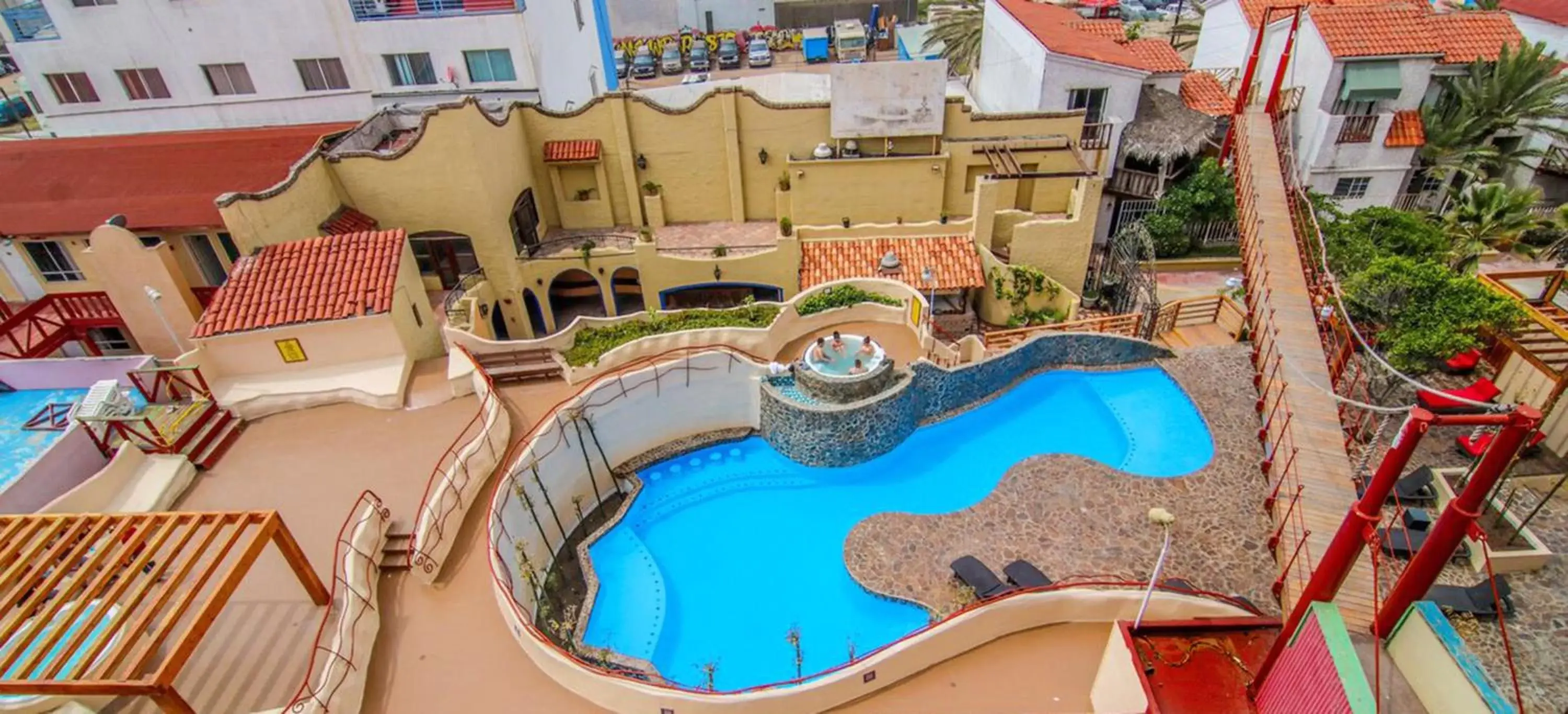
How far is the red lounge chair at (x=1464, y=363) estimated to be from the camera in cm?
2453

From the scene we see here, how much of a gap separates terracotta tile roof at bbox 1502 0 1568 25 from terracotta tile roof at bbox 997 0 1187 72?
19.4 meters

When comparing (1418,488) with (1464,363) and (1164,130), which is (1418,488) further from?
(1164,130)

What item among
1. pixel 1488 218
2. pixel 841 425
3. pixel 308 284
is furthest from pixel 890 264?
pixel 1488 218

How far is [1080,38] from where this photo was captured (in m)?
36.6

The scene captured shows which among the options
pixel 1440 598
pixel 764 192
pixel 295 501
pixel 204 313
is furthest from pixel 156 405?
pixel 1440 598

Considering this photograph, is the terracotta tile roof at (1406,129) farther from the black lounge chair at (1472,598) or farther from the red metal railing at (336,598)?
the red metal railing at (336,598)

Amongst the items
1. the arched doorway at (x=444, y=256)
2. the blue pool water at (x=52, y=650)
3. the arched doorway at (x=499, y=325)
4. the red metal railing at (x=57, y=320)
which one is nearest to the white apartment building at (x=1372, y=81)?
the arched doorway at (x=499, y=325)

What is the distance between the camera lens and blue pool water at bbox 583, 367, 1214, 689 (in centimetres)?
1928

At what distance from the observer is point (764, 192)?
3381cm

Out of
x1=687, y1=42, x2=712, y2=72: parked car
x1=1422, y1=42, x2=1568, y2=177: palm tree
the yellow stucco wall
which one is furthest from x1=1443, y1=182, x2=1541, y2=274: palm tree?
x1=687, y1=42, x2=712, y2=72: parked car

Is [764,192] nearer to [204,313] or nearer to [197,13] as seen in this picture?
[204,313]

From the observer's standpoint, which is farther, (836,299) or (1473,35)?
(1473,35)

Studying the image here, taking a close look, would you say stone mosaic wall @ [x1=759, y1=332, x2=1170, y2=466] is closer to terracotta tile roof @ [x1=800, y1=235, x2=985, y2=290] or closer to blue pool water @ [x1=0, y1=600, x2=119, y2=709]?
terracotta tile roof @ [x1=800, y1=235, x2=985, y2=290]

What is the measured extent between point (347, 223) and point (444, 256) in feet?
11.9
